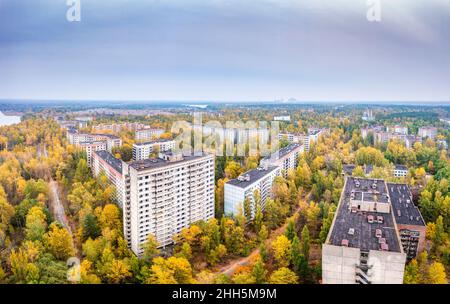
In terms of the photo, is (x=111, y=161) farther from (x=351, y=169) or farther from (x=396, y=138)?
(x=396, y=138)

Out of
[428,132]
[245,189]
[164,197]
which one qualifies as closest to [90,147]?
[164,197]

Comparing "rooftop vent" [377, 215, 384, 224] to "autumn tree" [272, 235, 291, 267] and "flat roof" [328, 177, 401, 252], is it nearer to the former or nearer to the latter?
"flat roof" [328, 177, 401, 252]

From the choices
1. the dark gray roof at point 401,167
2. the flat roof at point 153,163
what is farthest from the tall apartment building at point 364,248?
the dark gray roof at point 401,167

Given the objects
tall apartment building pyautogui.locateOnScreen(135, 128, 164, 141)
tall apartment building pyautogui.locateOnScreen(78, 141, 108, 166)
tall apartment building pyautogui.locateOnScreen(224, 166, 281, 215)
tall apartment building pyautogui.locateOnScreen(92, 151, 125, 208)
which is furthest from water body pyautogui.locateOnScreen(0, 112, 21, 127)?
tall apartment building pyautogui.locateOnScreen(135, 128, 164, 141)

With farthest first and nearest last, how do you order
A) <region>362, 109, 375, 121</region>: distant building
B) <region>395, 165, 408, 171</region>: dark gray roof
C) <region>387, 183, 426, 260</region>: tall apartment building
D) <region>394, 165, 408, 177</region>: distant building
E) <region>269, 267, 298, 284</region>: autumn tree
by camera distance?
<region>362, 109, 375, 121</region>: distant building → <region>395, 165, 408, 171</region>: dark gray roof → <region>394, 165, 408, 177</region>: distant building → <region>387, 183, 426, 260</region>: tall apartment building → <region>269, 267, 298, 284</region>: autumn tree

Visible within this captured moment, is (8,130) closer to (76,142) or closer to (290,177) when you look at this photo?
(76,142)
